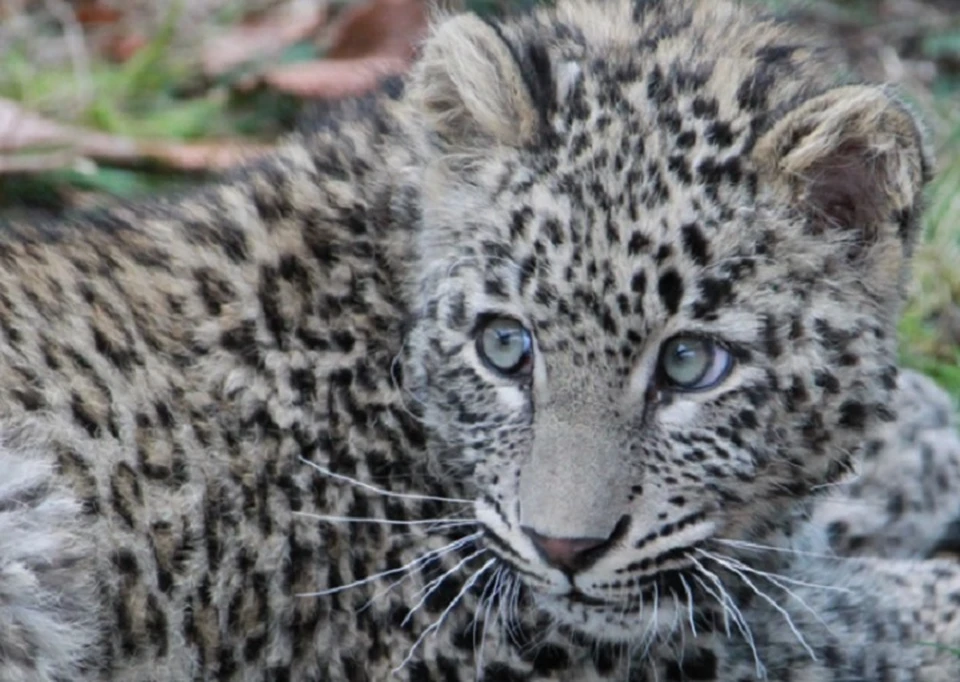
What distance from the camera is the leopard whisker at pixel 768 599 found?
562 centimetres

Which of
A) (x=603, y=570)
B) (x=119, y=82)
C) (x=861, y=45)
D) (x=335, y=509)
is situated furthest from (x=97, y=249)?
(x=861, y=45)

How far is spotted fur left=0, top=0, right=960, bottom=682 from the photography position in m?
5.43

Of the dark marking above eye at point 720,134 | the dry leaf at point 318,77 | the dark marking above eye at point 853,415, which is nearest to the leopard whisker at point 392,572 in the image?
the dark marking above eye at point 853,415

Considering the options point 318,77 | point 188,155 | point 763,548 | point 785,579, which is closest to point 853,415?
point 763,548

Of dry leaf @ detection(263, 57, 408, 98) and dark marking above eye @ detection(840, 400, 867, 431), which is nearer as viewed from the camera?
dark marking above eye @ detection(840, 400, 867, 431)

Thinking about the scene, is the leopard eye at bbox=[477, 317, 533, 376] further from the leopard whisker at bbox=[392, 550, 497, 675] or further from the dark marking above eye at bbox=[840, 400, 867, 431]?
the dark marking above eye at bbox=[840, 400, 867, 431]

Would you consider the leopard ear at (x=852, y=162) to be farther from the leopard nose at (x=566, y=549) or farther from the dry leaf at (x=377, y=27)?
the dry leaf at (x=377, y=27)

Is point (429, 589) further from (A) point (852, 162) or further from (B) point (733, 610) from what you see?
(A) point (852, 162)

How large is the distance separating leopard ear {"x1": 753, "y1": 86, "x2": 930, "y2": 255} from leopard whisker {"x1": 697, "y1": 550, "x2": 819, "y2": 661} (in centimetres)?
103

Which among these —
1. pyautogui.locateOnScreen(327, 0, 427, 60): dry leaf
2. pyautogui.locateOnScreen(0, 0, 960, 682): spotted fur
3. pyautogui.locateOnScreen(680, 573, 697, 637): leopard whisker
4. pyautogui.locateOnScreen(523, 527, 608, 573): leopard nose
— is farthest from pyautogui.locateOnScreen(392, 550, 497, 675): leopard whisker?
pyautogui.locateOnScreen(327, 0, 427, 60): dry leaf

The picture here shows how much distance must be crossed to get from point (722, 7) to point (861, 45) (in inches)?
199

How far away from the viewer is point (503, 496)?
5562 millimetres

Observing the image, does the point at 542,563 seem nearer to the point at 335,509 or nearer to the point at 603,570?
the point at 603,570

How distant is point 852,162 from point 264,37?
6549mm
